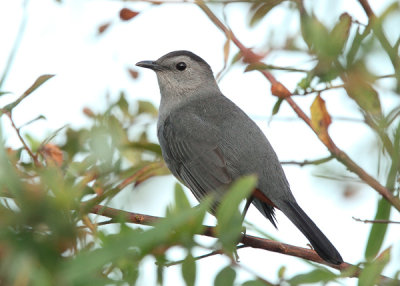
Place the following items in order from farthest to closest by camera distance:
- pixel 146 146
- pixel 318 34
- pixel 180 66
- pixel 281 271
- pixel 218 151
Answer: pixel 180 66 < pixel 218 151 < pixel 146 146 < pixel 281 271 < pixel 318 34

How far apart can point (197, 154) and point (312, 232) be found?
132 centimetres

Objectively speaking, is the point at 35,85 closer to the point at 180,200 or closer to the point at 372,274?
the point at 180,200

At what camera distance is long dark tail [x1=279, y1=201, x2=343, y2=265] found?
238 cm

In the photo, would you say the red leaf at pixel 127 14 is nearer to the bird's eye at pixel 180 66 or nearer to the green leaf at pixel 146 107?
the green leaf at pixel 146 107

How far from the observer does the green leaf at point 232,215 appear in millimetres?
820

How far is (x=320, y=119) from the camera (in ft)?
6.91

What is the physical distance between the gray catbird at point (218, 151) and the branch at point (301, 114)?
0.95 metres

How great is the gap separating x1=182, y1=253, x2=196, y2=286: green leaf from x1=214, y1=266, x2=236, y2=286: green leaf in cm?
4

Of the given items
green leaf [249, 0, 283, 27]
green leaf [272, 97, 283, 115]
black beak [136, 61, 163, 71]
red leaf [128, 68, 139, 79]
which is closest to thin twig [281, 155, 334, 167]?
green leaf [272, 97, 283, 115]

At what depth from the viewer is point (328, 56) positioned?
3.51 feet

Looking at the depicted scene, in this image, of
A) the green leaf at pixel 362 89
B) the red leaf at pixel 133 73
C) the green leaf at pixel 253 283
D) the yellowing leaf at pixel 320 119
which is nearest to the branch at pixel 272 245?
the yellowing leaf at pixel 320 119

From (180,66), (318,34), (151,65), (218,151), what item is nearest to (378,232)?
(318,34)

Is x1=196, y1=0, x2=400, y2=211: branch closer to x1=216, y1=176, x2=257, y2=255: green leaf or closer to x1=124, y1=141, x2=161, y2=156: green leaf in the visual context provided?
x1=124, y1=141, x2=161, y2=156: green leaf

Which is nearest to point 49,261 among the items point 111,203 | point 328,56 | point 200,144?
point 111,203
